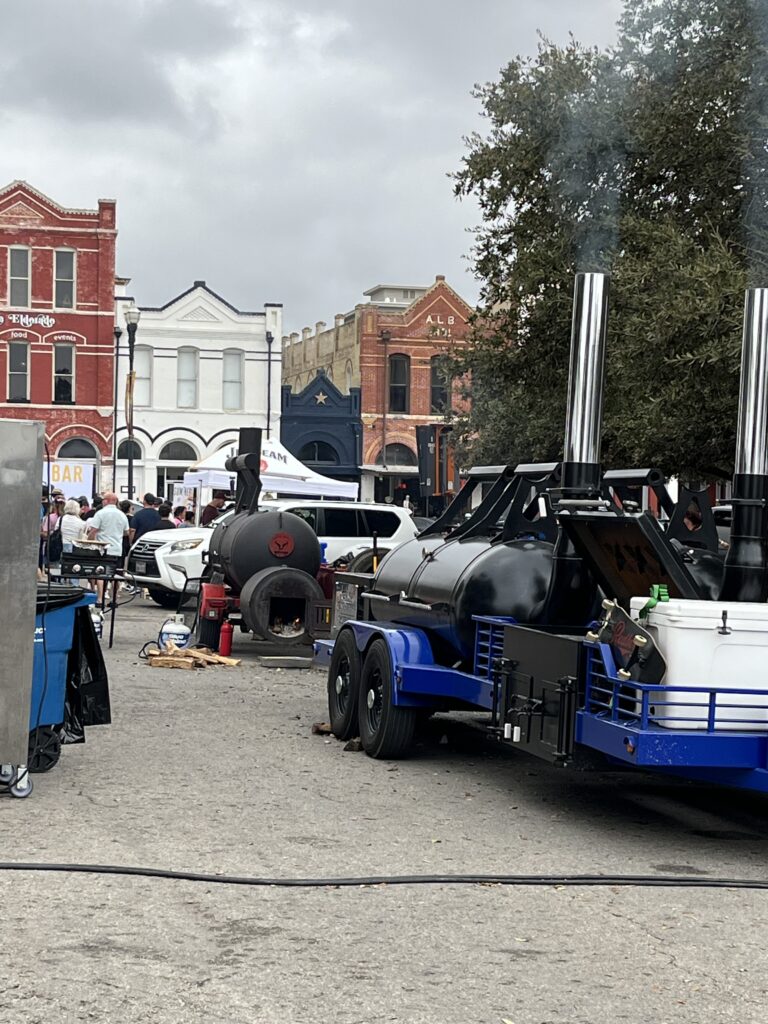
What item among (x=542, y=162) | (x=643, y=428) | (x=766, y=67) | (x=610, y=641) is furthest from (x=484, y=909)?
(x=542, y=162)

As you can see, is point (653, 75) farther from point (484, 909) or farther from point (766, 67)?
point (484, 909)

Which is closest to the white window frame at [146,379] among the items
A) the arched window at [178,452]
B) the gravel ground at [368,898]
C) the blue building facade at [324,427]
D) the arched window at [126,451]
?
the arched window at [126,451]

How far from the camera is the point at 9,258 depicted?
5812 centimetres

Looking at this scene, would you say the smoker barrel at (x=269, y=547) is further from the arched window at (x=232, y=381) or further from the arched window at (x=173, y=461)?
the arched window at (x=232, y=381)

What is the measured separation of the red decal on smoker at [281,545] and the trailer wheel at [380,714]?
7121 millimetres

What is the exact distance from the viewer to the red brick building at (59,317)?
2286 inches

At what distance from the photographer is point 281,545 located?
18.1 metres

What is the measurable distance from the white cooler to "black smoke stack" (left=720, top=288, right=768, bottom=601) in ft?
1.92

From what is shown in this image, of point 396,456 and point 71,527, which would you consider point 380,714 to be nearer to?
point 71,527

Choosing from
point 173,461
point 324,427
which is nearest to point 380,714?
point 173,461

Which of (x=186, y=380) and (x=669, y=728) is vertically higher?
(x=186, y=380)

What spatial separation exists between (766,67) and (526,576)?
9.08m

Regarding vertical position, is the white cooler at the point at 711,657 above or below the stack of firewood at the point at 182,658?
above

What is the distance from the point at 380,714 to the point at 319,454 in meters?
54.1
